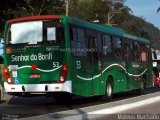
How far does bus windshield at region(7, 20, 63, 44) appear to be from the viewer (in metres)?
19.4

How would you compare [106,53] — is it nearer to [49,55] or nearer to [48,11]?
[49,55]

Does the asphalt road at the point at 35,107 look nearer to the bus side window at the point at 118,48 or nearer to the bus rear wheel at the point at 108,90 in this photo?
the bus rear wheel at the point at 108,90

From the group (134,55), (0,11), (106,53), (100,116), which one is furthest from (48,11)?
(100,116)

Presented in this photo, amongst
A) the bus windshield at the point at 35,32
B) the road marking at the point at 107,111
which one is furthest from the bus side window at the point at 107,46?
the bus windshield at the point at 35,32

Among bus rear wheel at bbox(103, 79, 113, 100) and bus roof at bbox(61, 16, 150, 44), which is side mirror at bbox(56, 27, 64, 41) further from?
bus rear wheel at bbox(103, 79, 113, 100)

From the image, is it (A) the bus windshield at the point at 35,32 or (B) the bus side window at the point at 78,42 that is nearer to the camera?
(A) the bus windshield at the point at 35,32

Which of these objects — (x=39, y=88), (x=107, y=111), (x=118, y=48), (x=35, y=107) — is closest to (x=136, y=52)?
(x=118, y=48)

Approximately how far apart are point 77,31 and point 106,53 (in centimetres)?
329

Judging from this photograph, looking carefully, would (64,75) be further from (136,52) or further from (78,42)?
(136,52)

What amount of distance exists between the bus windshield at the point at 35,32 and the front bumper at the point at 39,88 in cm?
170

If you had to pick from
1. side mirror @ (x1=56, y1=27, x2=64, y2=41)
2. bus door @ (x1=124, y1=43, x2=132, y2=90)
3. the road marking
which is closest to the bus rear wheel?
the road marking

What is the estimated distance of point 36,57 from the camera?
19.6 m

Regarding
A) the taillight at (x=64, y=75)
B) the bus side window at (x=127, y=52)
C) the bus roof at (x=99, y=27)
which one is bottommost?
the taillight at (x=64, y=75)

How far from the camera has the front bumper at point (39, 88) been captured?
19.0m
